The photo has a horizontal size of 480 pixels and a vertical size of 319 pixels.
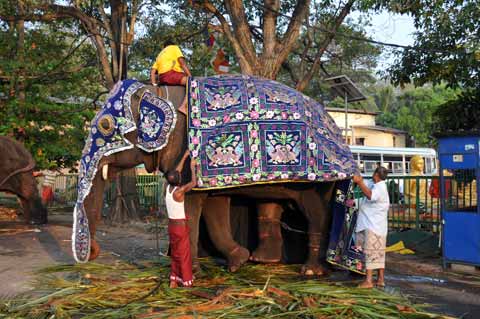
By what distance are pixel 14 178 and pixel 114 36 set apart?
487cm

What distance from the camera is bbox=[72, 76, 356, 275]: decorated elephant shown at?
22.4 ft

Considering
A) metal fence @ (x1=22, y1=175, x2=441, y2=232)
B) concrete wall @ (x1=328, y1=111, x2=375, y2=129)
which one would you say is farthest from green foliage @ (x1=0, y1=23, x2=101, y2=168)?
concrete wall @ (x1=328, y1=111, x2=375, y2=129)

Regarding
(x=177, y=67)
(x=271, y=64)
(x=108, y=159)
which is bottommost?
A: (x=108, y=159)

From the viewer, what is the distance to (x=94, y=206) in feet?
22.9

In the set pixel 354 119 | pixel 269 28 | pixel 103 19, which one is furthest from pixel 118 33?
pixel 354 119

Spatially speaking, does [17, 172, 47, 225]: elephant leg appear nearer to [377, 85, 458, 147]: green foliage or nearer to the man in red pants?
the man in red pants

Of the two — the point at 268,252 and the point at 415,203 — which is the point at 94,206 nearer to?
the point at 268,252

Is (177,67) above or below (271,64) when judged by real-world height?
below

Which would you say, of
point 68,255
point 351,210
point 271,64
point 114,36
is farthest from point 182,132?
point 114,36

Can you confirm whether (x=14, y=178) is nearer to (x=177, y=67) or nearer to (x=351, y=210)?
(x=177, y=67)

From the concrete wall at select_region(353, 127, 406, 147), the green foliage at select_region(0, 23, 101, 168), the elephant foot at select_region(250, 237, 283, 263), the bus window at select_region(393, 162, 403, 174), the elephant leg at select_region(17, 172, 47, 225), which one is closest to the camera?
the elephant foot at select_region(250, 237, 283, 263)

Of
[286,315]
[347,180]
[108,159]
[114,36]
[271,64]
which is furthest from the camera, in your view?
[114,36]

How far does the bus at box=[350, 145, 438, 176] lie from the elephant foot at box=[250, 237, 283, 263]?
1648cm

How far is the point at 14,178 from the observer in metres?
13.1
